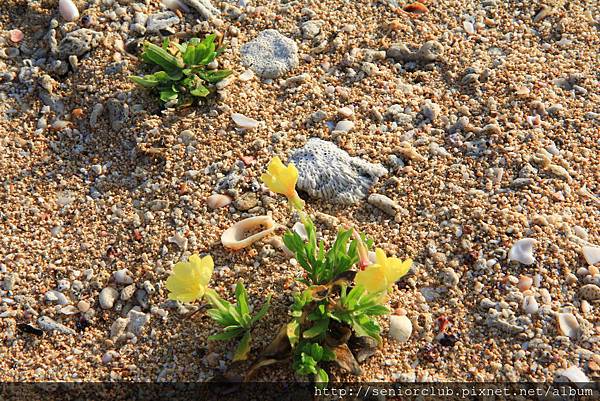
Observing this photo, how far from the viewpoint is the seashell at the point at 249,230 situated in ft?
8.94

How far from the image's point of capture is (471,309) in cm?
257

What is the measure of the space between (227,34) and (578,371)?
230cm

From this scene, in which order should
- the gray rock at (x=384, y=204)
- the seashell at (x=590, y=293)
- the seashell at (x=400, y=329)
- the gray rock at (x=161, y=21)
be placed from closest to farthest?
the seashell at (x=400, y=329), the seashell at (x=590, y=293), the gray rock at (x=384, y=204), the gray rock at (x=161, y=21)

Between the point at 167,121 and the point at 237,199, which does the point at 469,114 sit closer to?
the point at 237,199

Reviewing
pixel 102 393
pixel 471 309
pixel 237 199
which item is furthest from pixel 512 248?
pixel 102 393

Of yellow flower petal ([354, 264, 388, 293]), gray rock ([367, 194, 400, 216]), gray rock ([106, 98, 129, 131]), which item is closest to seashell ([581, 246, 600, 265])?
gray rock ([367, 194, 400, 216])

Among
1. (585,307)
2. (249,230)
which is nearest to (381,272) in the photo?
(249,230)

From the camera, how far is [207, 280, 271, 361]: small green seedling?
7.79ft

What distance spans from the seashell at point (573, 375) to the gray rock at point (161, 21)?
247cm

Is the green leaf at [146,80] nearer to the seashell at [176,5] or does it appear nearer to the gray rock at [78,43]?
the gray rock at [78,43]

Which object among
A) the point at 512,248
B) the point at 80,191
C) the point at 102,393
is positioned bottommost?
the point at 102,393

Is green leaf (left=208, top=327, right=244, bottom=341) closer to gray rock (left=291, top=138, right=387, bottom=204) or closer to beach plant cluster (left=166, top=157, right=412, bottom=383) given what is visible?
beach plant cluster (left=166, top=157, right=412, bottom=383)

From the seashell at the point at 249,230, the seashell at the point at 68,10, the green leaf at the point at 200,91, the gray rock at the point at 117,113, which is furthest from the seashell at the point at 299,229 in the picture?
the seashell at the point at 68,10

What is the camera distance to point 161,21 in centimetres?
350
